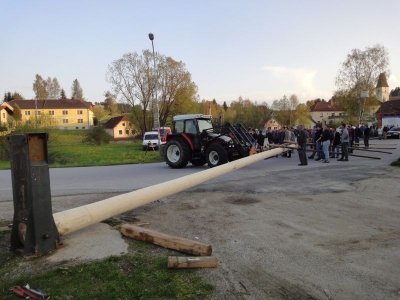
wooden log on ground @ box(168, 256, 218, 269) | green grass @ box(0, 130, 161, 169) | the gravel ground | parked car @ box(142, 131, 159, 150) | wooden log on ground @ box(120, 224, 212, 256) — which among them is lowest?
the gravel ground

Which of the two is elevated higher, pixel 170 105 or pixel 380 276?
pixel 170 105

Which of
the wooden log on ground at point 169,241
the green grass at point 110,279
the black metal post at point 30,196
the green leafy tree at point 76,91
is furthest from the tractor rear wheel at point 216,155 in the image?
the green leafy tree at point 76,91

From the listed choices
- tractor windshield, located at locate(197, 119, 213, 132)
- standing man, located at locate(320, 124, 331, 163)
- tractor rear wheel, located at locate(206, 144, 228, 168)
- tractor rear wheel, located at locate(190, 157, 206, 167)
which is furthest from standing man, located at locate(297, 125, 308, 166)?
tractor rear wheel, located at locate(190, 157, 206, 167)

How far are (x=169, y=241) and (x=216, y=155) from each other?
1110 cm

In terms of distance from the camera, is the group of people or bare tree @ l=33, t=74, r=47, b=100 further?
bare tree @ l=33, t=74, r=47, b=100

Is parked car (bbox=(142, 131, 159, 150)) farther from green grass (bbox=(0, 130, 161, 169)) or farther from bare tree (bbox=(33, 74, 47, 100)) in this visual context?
bare tree (bbox=(33, 74, 47, 100))

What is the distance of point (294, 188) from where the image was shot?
1117 centimetres

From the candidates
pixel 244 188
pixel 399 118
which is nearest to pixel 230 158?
pixel 244 188

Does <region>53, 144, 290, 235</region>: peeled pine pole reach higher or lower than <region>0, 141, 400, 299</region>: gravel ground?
higher

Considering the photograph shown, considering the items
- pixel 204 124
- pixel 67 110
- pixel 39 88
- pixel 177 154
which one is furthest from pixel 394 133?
pixel 39 88

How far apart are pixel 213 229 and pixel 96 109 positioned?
128689mm

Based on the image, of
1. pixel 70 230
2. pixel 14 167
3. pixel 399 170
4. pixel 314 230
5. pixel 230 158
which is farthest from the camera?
pixel 230 158

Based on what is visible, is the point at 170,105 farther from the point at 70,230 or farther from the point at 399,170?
the point at 70,230

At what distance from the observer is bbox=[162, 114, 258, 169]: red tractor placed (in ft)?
54.2
